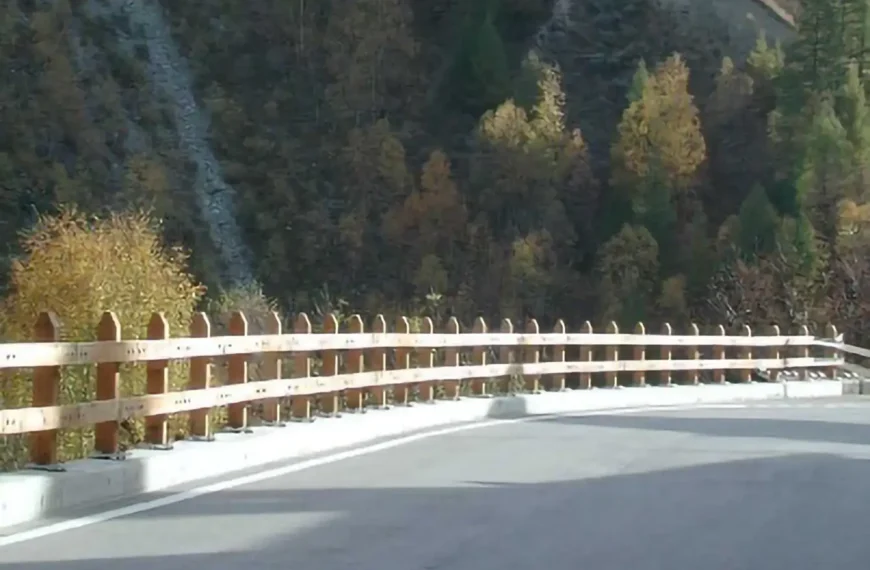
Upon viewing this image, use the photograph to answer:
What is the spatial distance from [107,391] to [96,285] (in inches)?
432

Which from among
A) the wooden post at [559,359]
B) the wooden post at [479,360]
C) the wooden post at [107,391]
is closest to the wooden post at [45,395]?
the wooden post at [107,391]

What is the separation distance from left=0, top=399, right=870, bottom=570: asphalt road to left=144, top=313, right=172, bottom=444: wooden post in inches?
34.0

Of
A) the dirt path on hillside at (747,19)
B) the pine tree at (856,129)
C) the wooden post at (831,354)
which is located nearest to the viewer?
the wooden post at (831,354)

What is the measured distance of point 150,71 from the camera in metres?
133

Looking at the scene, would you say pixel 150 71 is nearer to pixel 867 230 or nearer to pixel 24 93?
pixel 24 93

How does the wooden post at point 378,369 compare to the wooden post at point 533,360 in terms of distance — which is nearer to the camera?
the wooden post at point 378,369

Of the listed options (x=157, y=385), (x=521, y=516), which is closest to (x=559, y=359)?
(x=157, y=385)

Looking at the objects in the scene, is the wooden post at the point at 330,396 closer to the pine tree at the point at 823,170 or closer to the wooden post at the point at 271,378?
the wooden post at the point at 271,378

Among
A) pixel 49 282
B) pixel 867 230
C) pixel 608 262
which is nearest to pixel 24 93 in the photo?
pixel 608 262

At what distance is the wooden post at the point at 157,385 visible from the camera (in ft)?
42.4

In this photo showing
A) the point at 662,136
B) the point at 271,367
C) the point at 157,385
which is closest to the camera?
the point at 157,385

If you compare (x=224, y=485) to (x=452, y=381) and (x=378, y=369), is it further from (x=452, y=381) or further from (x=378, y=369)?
(x=452, y=381)

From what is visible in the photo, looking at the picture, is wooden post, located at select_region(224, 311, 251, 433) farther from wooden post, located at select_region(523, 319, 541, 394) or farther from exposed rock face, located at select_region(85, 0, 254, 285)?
exposed rock face, located at select_region(85, 0, 254, 285)

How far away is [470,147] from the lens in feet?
414
